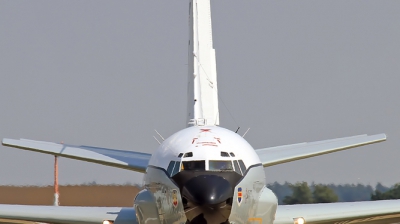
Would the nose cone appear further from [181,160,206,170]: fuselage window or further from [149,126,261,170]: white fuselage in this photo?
[149,126,261,170]: white fuselage

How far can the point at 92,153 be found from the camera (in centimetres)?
2086

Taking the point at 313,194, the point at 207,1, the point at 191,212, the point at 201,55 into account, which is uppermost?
the point at 207,1

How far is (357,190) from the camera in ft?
101

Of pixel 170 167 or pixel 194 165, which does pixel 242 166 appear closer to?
pixel 194 165

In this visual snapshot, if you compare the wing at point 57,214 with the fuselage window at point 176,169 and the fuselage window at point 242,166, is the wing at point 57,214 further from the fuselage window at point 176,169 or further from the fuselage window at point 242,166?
the fuselage window at point 242,166

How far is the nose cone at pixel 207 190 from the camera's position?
14719 mm

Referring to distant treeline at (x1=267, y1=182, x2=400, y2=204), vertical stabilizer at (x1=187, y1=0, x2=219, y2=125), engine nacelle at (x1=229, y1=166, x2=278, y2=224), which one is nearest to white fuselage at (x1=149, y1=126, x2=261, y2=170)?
engine nacelle at (x1=229, y1=166, x2=278, y2=224)

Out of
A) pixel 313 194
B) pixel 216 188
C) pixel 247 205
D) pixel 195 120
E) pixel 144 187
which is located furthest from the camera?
pixel 313 194

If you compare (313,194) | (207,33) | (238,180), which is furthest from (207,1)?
(238,180)

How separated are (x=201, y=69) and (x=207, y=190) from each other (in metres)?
10.5

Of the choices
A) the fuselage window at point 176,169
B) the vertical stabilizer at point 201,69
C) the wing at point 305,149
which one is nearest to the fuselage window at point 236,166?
the fuselage window at point 176,169

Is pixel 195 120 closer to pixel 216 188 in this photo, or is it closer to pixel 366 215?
pixel 366 215

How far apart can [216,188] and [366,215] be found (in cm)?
699

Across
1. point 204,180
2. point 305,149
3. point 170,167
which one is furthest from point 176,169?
point 305,149
